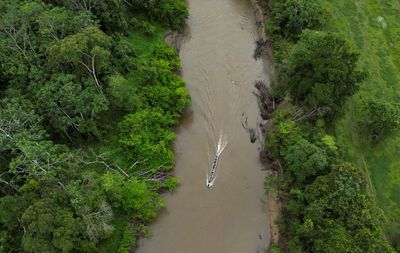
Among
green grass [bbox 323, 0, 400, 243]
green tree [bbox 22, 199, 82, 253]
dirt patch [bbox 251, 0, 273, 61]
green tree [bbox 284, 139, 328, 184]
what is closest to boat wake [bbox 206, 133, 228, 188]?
green tree [bbox 284, 139, 328, 184]

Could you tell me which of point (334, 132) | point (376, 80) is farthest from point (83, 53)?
point (376, 80)

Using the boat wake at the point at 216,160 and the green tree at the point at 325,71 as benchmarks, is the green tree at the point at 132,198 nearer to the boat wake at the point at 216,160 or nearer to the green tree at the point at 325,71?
the boat wake at the point at 216,160

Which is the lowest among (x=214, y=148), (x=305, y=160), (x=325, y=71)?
(x=214, y=148)

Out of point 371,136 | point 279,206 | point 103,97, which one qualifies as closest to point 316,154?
point 279,206

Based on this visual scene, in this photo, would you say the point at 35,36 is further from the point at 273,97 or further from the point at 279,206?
the point at 279,206

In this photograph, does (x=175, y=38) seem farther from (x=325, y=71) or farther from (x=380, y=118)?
(x=380, y=118)

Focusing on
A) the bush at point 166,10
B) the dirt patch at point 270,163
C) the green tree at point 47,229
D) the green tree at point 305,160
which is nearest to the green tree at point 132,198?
the green tree at point 47,229

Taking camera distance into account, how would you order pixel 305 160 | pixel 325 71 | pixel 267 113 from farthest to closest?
pixel 267 113, pixel 325 71, pixel 305 160
